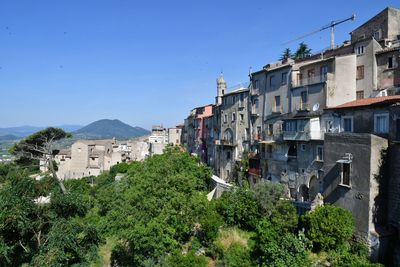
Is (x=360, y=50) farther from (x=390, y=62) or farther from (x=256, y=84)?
(x=256, y=84)

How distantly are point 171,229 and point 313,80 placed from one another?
21.1 m

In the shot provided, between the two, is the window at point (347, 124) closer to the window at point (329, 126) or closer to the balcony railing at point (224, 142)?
the window at point (329, 126)

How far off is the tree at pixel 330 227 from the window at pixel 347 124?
23.5 feet

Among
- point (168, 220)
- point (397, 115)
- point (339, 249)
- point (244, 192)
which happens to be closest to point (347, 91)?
point (397, 115)

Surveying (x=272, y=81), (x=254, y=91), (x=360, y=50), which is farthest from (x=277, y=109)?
(x=360, y=50)

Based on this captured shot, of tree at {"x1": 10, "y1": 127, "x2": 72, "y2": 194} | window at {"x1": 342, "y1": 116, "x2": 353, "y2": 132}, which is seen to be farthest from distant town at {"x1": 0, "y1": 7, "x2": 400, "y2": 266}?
tree at {"x1": 10, "y1": 127, "x2": 72, "y2": 194}

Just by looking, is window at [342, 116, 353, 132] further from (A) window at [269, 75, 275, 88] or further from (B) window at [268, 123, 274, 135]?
(A) window at [269, 75, 275, 88]

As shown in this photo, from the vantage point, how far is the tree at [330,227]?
2141 centimetres

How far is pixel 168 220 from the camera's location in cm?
2756

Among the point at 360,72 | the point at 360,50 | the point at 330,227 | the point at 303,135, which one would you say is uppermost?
the point at 360,50

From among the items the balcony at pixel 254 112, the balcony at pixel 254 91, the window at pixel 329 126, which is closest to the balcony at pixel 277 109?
the balcony at pixel 254 112

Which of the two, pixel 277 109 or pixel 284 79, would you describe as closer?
pixel 284 79

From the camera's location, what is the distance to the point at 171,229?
2655 cm

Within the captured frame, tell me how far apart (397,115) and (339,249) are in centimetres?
961
